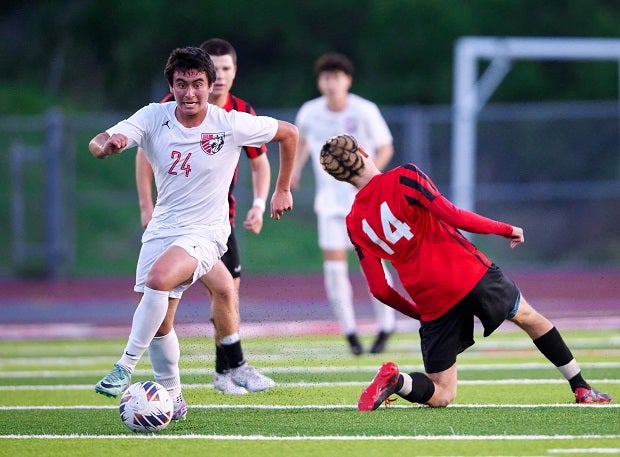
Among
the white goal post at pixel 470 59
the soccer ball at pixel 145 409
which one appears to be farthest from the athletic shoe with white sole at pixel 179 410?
the white goal post at pixel 470 59

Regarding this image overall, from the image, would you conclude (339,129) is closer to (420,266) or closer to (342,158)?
(342,158)

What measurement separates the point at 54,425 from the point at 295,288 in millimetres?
13749

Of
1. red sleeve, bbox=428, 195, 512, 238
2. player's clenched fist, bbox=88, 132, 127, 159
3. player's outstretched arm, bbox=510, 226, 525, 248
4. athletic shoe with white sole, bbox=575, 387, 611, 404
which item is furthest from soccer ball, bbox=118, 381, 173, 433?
athletic shoe with white sole, bbox=575, 387, 611, 404

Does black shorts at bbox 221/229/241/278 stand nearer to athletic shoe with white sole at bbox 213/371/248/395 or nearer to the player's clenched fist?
athletic shoe with white sole at bbox 213/371/248/395

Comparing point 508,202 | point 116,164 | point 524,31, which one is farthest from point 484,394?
point 524,31

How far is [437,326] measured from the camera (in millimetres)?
6863

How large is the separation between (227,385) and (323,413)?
4.02 feet

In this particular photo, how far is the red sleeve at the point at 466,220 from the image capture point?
646 centimetres

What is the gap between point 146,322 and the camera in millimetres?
6477

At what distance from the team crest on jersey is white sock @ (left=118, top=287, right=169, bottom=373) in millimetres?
908

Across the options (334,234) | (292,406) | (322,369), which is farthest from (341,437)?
(334,234)

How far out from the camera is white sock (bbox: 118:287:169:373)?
647 cm

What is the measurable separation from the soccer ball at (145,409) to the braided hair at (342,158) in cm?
152

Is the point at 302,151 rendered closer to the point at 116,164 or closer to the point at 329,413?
the point at 329,413
